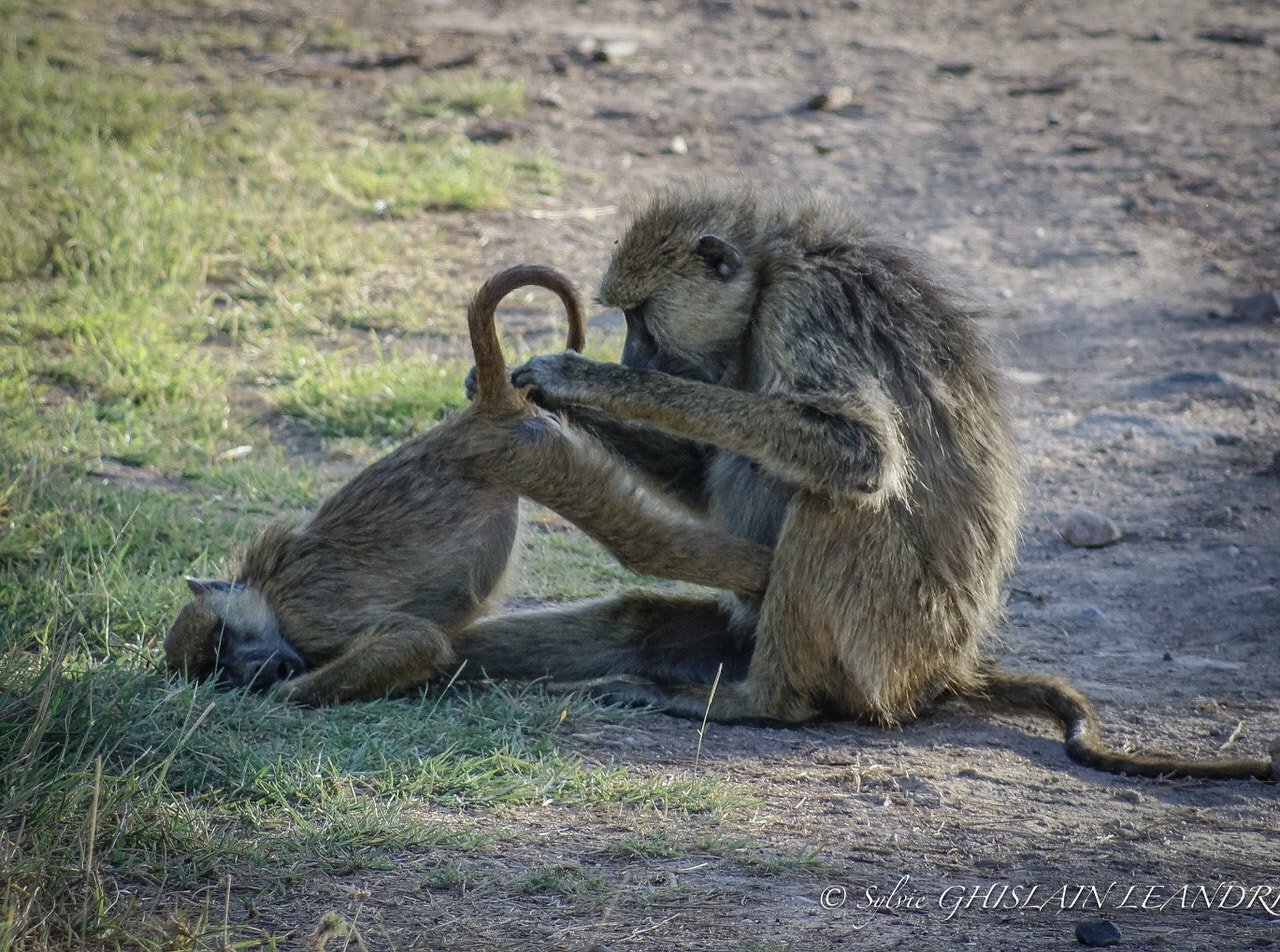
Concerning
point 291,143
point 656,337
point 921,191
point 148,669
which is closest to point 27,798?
point 148,669

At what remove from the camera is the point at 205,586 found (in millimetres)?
3525

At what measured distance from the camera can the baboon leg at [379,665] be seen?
3.37 meters

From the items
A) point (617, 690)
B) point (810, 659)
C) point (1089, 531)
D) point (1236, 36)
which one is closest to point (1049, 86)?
point (1236, 36)

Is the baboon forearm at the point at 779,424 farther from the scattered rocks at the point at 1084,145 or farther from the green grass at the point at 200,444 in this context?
the scattered rocks at the point at 1084,145

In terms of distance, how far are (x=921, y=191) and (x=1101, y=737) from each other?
17.0 ft

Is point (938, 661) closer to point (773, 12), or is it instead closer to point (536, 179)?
point (536, 179)

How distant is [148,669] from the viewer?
3.42 metres

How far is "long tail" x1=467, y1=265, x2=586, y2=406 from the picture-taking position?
3482 millimetres

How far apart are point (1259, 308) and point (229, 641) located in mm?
5564

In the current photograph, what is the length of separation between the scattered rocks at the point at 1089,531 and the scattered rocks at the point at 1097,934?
2546 mm
